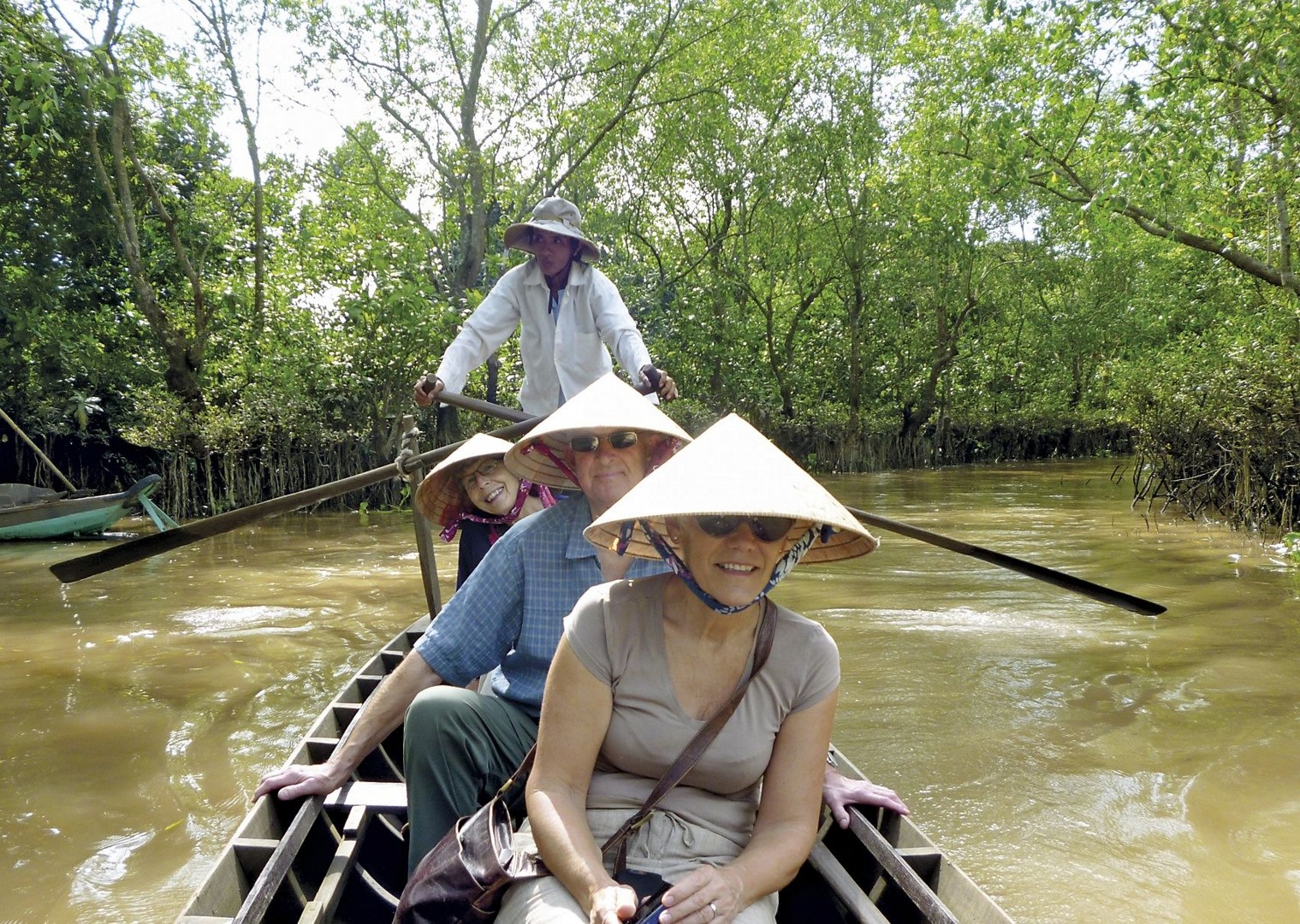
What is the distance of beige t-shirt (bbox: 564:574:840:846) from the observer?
1.71 meters

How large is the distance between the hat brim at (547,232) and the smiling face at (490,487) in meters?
1.08

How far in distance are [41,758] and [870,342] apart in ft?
60.2

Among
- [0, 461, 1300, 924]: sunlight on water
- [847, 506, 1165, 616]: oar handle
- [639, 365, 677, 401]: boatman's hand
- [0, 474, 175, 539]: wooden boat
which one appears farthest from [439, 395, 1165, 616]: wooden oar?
[0, 474, 175, 539]: wooden boat

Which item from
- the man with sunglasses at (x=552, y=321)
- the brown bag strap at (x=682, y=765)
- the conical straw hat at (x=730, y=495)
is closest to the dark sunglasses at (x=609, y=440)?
the conical straw hat at (x=730, y=495)

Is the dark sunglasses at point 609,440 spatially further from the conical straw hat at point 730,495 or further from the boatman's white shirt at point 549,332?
the boatman's white shirt at point 549,332

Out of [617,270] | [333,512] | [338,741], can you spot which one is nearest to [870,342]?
[617,270]

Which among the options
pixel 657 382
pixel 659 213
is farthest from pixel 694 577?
pixel 659 213

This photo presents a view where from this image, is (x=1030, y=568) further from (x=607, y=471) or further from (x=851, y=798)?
(x=607, y=471)

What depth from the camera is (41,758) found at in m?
4.27

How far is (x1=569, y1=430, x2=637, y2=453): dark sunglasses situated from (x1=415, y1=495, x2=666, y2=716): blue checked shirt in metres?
0.17

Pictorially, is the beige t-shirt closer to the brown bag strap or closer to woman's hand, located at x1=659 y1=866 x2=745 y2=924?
the brown bag strap

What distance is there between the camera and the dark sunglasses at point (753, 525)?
1673 millimetres

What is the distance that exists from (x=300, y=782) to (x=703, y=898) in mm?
1121

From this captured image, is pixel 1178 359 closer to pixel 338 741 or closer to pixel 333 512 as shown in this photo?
pixel 333 512
